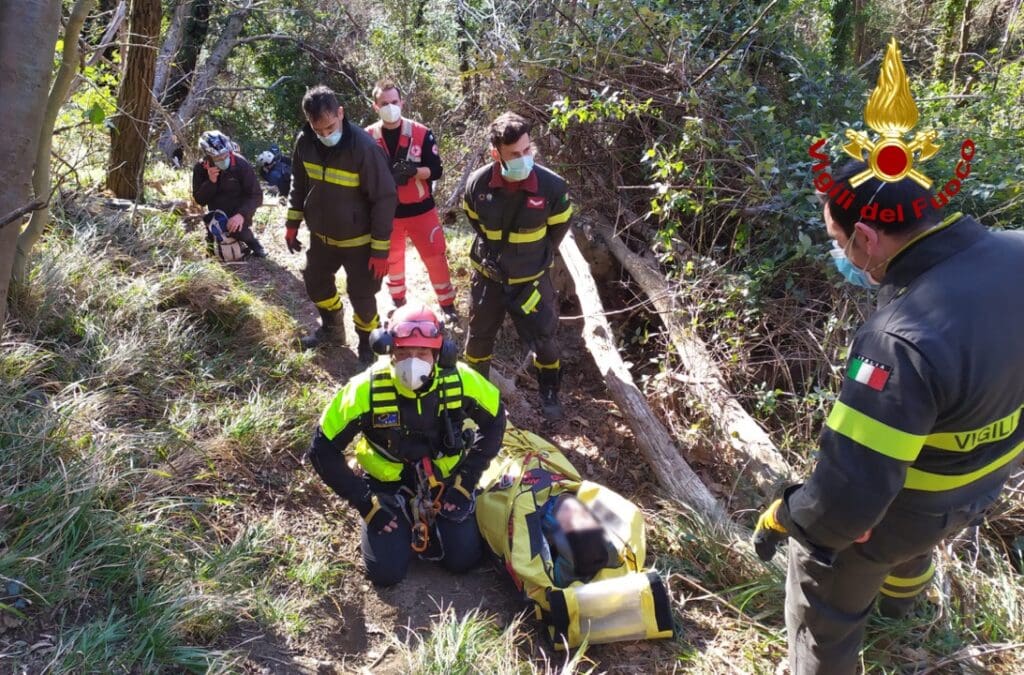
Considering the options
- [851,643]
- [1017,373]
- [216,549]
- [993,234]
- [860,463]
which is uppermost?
[993,234]

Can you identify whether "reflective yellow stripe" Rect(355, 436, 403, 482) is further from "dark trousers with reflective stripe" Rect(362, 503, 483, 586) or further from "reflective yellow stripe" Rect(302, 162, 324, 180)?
"reflective yellow stripe" Rect(302, 162, 324, 180)

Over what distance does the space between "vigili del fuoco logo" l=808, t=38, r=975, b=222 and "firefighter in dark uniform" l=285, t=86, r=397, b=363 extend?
10.9 feet

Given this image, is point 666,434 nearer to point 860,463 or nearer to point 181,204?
point 860,463

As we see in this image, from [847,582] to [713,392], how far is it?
226 cm

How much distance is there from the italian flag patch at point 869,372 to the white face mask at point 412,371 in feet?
6.31

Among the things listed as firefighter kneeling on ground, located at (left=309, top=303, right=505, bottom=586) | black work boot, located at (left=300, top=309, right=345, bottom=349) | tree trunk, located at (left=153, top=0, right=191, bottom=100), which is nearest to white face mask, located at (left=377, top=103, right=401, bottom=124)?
black work boot, located at (left=300, top=309, right=345, bottom=349)

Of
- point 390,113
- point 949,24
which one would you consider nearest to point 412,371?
point 390,113

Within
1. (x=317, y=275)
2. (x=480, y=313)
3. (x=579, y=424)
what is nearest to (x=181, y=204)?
(x=317, y=275)

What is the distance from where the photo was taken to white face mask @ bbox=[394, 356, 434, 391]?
10.9 ft

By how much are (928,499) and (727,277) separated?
9.70 ft

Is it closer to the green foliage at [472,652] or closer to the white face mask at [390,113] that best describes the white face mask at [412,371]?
the green foliage at [472,652]

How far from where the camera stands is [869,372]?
1.99 meters

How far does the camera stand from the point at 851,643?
249 centimetres

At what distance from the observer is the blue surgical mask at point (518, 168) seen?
4.41m
